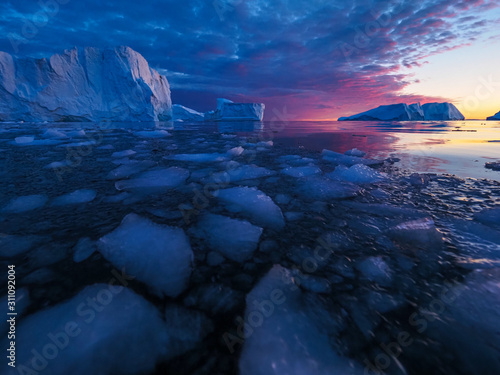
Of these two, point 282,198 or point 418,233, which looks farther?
point 282,198

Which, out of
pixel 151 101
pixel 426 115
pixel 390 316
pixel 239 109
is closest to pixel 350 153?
pixel 390 316

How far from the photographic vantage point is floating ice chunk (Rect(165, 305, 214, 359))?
83 cm

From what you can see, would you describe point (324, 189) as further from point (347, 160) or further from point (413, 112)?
point (413, 112)

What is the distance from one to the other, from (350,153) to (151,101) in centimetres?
3347

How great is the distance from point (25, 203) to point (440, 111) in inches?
3219

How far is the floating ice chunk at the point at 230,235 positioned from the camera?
1.40 m

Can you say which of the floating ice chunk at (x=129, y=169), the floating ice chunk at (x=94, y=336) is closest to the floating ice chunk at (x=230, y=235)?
the floating ice chunk at (x=94, y=336)

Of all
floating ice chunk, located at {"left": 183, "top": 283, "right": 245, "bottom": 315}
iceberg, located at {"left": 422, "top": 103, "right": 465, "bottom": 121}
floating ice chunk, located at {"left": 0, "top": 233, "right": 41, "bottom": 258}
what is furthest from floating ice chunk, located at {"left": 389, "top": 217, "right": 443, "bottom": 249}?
iceberg, located at {"left": 422, "top": 103, "right": 465, "bottom": 121}

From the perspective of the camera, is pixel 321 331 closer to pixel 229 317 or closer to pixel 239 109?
pixel 229 317

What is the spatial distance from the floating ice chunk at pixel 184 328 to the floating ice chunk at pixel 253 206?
89 cm

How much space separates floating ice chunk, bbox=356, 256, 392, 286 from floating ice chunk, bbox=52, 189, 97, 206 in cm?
240

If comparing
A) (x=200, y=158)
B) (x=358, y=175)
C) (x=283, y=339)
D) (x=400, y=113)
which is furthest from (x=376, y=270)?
(x=400, y=113)

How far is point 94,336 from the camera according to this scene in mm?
867

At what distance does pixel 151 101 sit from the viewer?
31.4 metres
